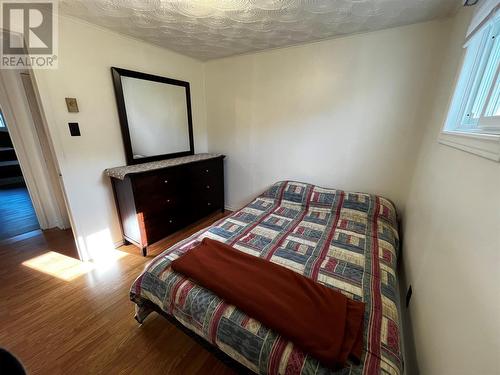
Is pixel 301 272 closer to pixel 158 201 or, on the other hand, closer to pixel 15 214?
pixel 158 201

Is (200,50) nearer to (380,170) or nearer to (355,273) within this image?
(380,170)

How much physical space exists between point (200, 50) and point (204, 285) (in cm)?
259

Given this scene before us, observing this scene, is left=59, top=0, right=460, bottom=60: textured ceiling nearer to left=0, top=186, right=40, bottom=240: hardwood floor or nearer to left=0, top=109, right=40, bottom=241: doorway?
left=0, top=109, right=40, bottom=241: doorway

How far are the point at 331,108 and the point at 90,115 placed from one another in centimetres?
245

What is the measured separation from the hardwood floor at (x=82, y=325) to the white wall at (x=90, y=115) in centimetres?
38

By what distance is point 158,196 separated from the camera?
A: 2.20m

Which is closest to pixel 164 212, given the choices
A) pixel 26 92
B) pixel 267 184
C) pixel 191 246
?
pixel 191 246

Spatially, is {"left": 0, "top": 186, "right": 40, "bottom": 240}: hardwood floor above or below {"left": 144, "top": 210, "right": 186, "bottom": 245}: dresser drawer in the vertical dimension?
below

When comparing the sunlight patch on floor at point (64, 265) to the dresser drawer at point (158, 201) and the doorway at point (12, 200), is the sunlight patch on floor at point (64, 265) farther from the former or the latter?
the doorway at point (12, 200)

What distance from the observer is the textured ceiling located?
58.1 inches

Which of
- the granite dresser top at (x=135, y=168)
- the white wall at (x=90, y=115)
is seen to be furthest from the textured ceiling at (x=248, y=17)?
the granite dresser top at (x=135, y=168)

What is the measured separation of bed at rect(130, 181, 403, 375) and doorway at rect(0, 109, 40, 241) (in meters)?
2.55

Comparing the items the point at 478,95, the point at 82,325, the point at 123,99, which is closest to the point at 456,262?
the point at 478,95

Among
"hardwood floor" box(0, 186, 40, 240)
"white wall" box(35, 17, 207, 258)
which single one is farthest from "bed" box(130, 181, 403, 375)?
"hardwood floor" box(0, 186, 40, 240)
